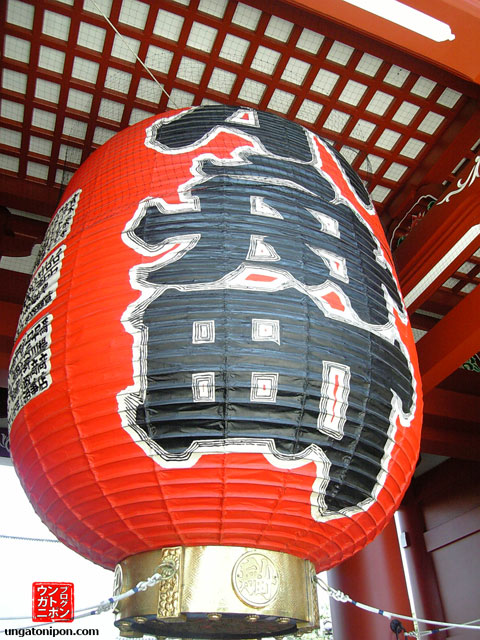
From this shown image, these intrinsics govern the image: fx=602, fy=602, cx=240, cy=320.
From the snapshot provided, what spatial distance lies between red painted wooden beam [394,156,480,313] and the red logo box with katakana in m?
2.94

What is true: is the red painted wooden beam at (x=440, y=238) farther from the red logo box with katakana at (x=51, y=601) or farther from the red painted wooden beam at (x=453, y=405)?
the red logo box with katakana at (x=51, y=601)

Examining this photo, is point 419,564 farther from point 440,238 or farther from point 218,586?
point 218,586

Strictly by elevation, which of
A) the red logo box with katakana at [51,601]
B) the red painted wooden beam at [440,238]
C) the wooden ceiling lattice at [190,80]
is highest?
the wooden ceiling lattice at [190,80]

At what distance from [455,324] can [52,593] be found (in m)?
3.42

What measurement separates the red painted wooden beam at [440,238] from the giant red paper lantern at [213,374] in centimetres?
114

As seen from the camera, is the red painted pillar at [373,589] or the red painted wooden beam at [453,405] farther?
the red painted wooden beam at [453,405]

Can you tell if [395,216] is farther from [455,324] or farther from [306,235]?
[306,235]

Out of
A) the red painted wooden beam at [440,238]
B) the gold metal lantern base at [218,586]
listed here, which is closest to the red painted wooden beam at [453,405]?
the red painted wooden beam at [440,238]

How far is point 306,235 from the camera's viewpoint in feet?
5.16

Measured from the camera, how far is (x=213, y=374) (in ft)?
4.22

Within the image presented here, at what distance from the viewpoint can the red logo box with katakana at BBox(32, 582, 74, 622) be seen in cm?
385

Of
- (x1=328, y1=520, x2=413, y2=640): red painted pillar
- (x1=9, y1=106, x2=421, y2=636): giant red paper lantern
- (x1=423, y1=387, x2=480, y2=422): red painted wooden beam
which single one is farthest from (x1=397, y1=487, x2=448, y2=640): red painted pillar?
(x1=9, y1=106, x2=421, y2=636): giant red paper lantern

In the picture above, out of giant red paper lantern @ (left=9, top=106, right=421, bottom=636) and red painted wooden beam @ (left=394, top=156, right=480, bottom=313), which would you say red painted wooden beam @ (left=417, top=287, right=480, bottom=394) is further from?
giant red paper lantern @ (left=9, top=106, right=421, bottom=636)

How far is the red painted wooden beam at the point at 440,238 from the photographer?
8.68ft
